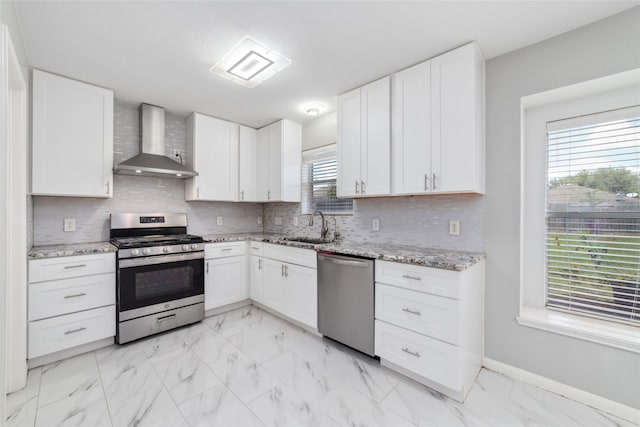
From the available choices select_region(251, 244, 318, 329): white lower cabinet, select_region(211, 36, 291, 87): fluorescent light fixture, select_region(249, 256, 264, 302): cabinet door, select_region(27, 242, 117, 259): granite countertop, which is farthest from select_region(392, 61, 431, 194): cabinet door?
select_region(27, 242, 117, 259): granite countertop

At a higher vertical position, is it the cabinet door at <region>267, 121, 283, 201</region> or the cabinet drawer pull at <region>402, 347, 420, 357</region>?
the cabinet door at <region>267, 121, 283, 201</region>

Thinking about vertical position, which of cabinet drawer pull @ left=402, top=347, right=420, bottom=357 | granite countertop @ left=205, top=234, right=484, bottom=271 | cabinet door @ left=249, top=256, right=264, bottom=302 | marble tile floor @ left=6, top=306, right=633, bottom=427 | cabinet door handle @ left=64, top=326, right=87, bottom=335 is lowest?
marble tile floor @ left=6, top=306, right=633, bottom=427

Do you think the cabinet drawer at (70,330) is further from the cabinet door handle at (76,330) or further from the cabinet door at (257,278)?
the cabinet door at (257,278)

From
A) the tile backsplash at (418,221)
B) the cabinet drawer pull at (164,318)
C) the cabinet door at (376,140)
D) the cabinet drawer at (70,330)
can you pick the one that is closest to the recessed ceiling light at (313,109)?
the cabinet door at (376,140)

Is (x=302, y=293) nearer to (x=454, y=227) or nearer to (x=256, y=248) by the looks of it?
(x=256, y=248)

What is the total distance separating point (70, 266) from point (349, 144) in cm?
255

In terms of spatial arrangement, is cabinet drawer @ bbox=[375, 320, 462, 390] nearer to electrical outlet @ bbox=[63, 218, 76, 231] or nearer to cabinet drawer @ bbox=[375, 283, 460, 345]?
cabinet drawer @ bbox=[375, 283, 460, 345]

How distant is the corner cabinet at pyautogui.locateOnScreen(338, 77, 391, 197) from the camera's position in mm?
2334

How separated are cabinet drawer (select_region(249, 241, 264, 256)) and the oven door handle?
59cm

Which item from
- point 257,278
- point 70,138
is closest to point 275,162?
point 257,278

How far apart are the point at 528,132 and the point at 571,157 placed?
329mm

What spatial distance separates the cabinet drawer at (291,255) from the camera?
257 centimetres

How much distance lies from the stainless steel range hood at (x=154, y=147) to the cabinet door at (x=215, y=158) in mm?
211

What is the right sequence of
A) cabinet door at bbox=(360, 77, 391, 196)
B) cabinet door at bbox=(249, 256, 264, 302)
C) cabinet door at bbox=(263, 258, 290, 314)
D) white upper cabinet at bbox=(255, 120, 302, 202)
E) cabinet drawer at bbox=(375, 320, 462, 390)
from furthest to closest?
1. white upper cabinet at bbox=(255, 120, 302, 202)
2. cabinet door at bbox=(249, 256, 264, 302)
3. cabinet door at bbox=(263, 258, 290, 314)
4. cabinet door at bbox=(360, 77, 391, 196)
5. cabinet drawer at bbox=(375, 320, 462, 390)
